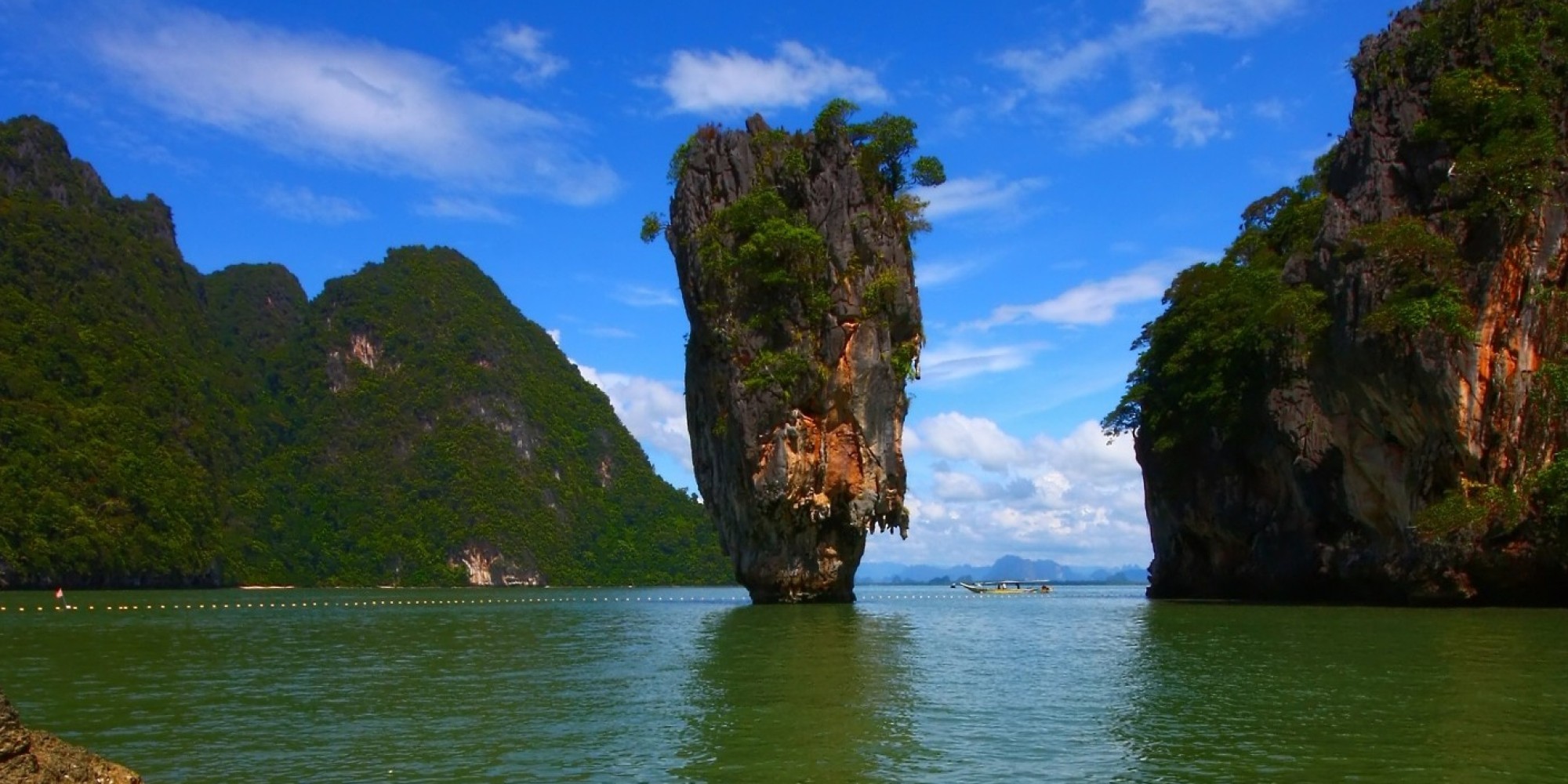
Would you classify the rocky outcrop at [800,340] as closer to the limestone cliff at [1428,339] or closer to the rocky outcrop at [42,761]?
the limestone cliff at [1428,339]

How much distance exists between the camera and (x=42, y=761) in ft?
22.0

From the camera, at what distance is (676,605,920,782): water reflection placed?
32.8 ft

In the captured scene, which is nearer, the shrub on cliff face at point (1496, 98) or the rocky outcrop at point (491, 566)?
the shrub on cliff face at point (1496, 98)

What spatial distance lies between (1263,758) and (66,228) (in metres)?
98.1

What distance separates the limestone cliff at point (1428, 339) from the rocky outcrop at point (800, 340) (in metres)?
10.9

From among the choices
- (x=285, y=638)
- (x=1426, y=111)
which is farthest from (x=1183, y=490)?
(x=285, y=638)

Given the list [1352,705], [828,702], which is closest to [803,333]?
[828,702]

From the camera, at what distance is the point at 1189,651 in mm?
20234

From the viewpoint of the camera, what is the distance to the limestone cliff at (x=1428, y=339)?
2903 cm

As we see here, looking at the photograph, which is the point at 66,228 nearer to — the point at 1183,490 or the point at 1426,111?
the point at 1183,490

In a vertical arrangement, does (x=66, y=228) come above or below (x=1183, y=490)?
above

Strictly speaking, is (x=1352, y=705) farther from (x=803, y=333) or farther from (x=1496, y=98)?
(x=803, y=333)

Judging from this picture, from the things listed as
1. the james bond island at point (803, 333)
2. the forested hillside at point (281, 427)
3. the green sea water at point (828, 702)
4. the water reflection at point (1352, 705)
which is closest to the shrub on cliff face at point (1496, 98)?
the green sea water at point (828, 702)

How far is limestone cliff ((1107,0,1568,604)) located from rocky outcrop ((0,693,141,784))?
29678mm
